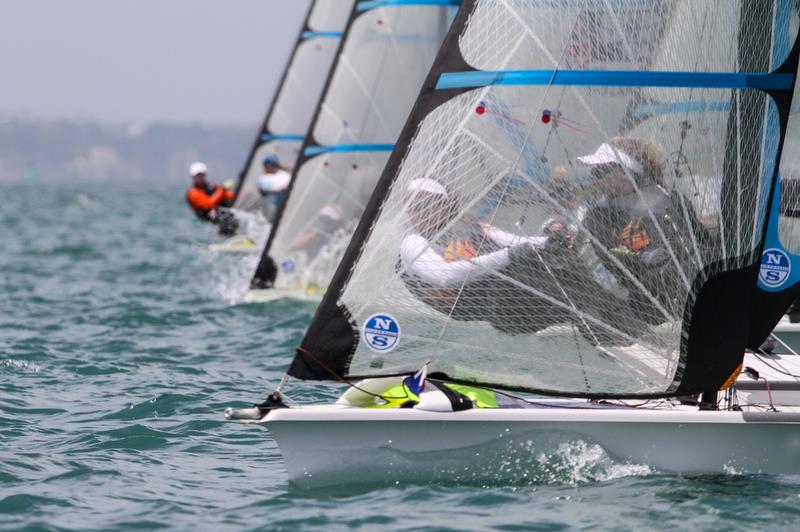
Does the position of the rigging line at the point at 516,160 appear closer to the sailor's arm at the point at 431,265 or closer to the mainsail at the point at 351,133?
the sailor's arm at the point at 431,265

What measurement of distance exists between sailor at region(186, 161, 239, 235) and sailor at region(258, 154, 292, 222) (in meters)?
1.07

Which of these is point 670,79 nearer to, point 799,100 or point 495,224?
point 495,224

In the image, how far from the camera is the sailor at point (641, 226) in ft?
21.5

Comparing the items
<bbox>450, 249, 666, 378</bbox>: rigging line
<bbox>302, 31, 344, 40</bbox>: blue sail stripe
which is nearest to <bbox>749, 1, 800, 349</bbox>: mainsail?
<bbox>450, 249, 666, 378</bbox>: rigging line

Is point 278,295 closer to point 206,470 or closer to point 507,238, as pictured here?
point 206,470

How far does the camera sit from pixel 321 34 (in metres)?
20.5

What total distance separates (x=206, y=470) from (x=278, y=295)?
776 centimetres

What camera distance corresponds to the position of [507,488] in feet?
20.9

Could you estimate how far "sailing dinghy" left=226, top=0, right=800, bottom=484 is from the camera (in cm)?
636

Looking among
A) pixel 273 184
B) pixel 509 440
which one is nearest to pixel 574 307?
pixel 509 440

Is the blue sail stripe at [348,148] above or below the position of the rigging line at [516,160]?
above

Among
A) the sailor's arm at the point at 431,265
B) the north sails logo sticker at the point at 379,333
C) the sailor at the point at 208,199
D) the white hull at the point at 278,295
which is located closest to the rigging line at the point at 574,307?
the sailor's arm at the point at 431,265

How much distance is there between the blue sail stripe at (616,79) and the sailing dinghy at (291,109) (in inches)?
520

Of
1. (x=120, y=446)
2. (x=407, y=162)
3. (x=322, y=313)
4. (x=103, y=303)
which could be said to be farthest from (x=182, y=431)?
(x=103, y=303)
